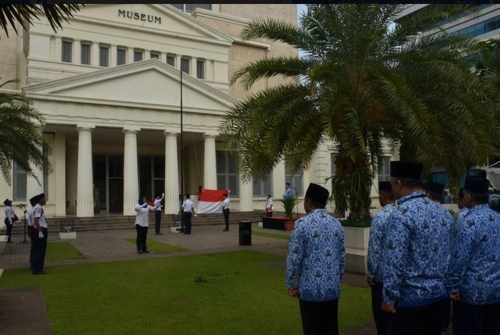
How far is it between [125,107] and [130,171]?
12.2ft

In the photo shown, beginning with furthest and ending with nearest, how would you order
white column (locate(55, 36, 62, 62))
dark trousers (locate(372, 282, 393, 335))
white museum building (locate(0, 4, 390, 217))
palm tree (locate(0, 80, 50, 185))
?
white column (locate(55, 36, 62, 62)), white museum building (locate(0, 4, 390, 217)), palm tree (locate(0, 80, 50, 185)), dark trousers (locate(372, 282, 393, 335))

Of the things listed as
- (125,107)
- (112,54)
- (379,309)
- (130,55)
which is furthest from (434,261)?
(130,55)

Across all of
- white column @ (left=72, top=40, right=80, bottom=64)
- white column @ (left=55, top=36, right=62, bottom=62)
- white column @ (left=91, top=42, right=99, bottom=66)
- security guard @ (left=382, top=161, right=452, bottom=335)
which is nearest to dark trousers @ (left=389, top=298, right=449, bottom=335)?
security guard @ (left=382, top=161, right=452, bottom=335)

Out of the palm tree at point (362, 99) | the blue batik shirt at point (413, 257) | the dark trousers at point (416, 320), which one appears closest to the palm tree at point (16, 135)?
the palm tree at point (362, 99)

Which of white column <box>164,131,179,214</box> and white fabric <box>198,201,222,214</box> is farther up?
white column <box>164,131,179,214</box>

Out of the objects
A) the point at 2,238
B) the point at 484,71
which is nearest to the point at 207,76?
the point at 2,238

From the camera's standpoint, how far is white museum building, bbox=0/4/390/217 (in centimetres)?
2572

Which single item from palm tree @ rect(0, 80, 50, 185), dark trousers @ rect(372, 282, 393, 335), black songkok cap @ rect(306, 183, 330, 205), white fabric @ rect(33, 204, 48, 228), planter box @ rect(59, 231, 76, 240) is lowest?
planter box @ rect(59, 231, 76, 240)

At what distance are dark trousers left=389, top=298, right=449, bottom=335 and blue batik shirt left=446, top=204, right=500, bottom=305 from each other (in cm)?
78

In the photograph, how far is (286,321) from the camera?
6582mm

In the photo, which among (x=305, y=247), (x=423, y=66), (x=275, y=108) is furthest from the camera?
(x=275, y=108)

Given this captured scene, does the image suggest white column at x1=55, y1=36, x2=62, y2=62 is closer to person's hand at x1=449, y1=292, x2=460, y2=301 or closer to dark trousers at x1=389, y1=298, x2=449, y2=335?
person's hand at x1=449, y1=292, x2=460, y2=301

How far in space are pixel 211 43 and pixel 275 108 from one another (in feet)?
81.4

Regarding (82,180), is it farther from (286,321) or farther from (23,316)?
(286,321)
